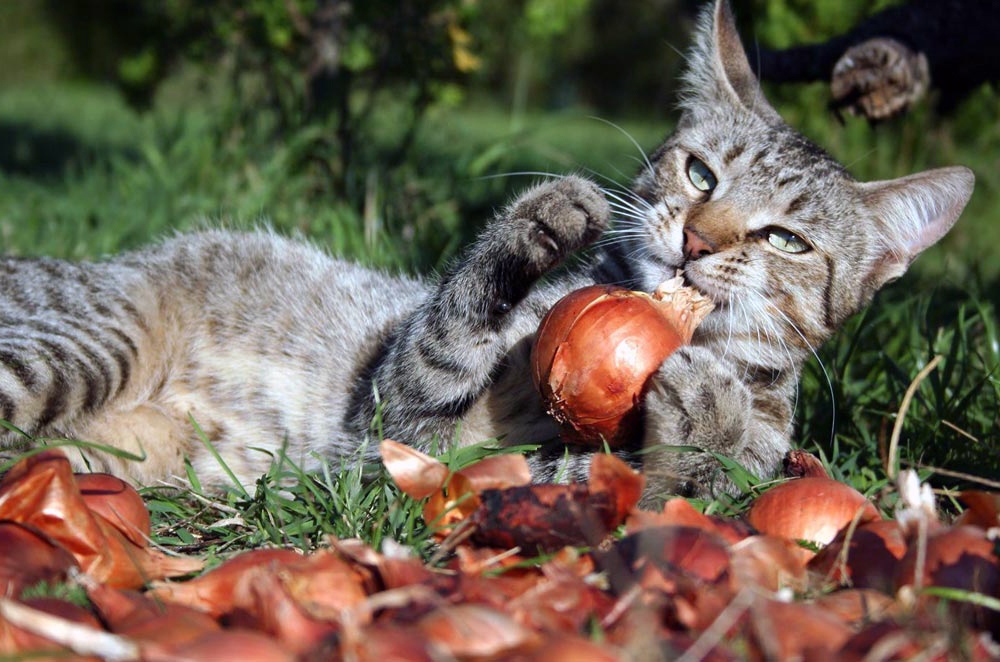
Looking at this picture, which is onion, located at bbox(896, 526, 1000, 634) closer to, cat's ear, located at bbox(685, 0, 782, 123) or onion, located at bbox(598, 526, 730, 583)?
onion, located at bbox(598, 526, 730, 583)

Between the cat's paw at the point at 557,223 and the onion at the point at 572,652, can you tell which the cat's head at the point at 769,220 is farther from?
the onion at the point at 572,652

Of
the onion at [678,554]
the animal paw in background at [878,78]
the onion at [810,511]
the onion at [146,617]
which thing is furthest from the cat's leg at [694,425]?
the animal paw in background at [878,78]

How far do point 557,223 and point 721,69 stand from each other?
126cm

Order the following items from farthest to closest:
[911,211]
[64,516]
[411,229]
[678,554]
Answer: [411,229], [911,211], [64,516], [678,554]

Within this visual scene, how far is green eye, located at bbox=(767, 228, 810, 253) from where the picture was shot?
2.77 m

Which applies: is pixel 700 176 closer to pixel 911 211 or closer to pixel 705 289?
pixel 705 289

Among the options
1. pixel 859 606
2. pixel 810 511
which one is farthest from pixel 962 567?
pixel 810 511

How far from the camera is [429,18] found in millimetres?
5500

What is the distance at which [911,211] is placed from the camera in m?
2.94

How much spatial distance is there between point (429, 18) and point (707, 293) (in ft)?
11.7

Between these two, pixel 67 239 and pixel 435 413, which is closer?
pixel 435 413

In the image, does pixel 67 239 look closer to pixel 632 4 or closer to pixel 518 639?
pixel 518 639

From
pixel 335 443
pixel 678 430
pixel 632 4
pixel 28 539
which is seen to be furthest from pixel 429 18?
pixel 632 4

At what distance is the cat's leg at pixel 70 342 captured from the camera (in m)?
2.61
